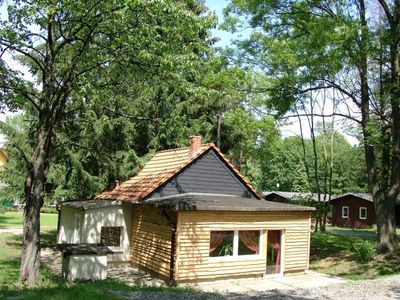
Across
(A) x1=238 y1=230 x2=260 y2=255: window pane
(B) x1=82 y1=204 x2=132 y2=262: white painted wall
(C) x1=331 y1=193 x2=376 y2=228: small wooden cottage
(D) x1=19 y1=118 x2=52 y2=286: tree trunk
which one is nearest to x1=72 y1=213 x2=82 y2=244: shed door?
(B) x1=82 y1=204 x2=132 y2=262: white painted wall

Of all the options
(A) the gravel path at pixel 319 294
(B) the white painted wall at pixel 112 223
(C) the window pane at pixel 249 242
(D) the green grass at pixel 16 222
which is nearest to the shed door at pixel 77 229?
(B) the white painted wall at pixel 112 223

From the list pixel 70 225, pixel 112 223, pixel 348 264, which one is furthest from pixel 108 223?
pixel 348 264

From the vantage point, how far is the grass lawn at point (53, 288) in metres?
8.70

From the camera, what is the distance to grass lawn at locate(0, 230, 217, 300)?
8.70 meters

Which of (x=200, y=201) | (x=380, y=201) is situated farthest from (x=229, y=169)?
(x=380, y=201)

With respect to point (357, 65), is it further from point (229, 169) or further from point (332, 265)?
point (332, 265)

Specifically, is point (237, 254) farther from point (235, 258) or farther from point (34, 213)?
point (34, 213)

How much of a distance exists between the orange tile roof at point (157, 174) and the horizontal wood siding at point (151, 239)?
73 cm

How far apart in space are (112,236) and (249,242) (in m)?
6.71

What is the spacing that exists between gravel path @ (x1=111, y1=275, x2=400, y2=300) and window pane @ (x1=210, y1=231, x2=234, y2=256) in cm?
392

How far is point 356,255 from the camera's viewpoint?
18625 millimetres

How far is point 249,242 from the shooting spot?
16.0 m

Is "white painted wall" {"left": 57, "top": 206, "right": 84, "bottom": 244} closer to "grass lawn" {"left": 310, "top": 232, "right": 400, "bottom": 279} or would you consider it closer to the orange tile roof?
the orange tile roof

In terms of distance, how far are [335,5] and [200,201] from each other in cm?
1131
